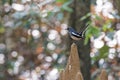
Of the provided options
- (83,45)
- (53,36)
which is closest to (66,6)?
(83,45)

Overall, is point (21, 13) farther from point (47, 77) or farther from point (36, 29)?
point (47, 77)

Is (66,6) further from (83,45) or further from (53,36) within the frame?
(53,36)

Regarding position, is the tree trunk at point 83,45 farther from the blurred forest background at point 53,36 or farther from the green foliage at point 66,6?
the green foliage at point 66,6

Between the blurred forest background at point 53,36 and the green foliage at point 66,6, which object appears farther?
the blurred forest background at point 53,36

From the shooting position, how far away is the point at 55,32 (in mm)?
5668

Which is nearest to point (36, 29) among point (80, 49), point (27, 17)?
point (27, 17)

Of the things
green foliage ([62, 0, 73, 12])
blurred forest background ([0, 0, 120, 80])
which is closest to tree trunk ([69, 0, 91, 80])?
blurred forest background ([0, 0, 120, 80])

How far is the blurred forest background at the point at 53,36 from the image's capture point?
319 centimetres

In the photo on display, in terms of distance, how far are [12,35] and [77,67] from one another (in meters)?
3.77

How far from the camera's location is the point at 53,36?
549cm

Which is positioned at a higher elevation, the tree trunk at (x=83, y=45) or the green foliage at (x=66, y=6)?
the green foliage at (x=66, y=6)

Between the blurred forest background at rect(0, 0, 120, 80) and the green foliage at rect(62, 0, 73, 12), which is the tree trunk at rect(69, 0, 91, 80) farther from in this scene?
the green foliage at rect(62, 0, 73, 12)

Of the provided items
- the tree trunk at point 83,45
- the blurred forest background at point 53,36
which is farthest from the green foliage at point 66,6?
the tree trunk at point 83,45

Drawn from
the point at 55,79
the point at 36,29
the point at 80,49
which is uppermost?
the point at 36,29
